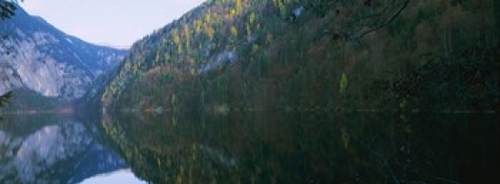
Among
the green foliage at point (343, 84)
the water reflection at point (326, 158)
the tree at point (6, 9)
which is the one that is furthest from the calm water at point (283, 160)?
the green foliage at point (343, 84)

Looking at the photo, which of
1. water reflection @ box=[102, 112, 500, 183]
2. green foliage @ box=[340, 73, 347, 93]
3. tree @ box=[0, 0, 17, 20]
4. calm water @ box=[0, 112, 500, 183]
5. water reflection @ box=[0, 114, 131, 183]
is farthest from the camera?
green foliage @ box=[340, 73, 347, 93]

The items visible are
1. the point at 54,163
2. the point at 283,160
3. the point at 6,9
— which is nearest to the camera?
the point at 6,9

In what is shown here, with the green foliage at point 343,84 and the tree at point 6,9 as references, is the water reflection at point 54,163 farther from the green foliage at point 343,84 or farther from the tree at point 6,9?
the green foliage at point 343,84

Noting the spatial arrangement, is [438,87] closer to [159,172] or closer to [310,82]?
[159,172]

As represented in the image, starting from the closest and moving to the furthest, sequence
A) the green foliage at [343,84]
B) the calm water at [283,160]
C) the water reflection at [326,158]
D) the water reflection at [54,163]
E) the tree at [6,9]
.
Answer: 1. the tree at [6,9]
2. the water reflection at [326,158]
3. the calm water at [283,160]
4. the water reflection at [54,163]
5. the green foliage at [343,84]

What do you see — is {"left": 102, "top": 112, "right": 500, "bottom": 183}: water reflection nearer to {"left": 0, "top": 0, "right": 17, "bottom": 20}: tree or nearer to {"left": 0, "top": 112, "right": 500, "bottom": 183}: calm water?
{"left": 0, "top": 112, "right": 500, "bottom": 183}: calm water

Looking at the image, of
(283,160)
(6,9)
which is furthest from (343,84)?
(6,9)

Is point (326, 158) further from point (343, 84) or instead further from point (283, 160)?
point (343, 84)

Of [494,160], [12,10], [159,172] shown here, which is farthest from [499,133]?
[12,10]

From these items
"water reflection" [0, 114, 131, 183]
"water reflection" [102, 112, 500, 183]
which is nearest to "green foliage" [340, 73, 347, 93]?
"water reflection" [0, 114, 131, 183]

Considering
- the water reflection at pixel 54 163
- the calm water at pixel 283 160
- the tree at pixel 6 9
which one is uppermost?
the tree at pixel 6 9

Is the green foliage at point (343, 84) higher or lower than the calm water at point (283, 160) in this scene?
higher

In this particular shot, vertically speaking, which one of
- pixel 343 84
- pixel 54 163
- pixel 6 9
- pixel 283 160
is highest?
pixel 343 84

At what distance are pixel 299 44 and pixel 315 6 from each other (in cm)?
18462
